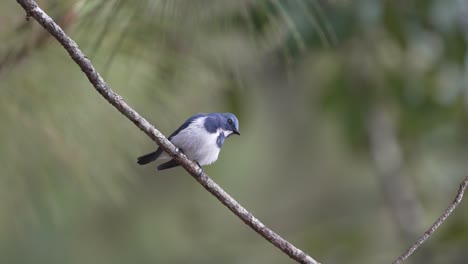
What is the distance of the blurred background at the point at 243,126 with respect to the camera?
1573 millimetres

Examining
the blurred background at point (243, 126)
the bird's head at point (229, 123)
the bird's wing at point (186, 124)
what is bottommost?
the blurred background at point (243, 126)

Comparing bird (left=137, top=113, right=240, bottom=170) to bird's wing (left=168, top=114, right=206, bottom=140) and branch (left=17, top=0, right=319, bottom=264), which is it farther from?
branch (left=17, top=0, right=319, bottom=264)

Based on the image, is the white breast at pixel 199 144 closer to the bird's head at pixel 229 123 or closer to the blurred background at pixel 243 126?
the bird's head at pixel 229 123

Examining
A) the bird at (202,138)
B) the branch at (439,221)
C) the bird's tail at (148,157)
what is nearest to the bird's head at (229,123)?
the bird at (202,138)

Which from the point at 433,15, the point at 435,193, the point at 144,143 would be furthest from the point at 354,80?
the point at 144,143

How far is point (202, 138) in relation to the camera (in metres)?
1.05

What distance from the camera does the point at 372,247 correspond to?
94.5 inches

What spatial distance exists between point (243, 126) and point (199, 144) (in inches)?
51.1

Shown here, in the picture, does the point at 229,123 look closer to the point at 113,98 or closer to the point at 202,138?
the point at 202,138

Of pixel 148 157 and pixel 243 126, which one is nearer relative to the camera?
pixel 148 157

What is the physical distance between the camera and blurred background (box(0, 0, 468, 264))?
157 cm

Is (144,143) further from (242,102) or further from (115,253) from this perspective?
(115,253)

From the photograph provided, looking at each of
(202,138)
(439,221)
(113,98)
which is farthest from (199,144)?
(439,221)

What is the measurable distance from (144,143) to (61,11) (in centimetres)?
67
